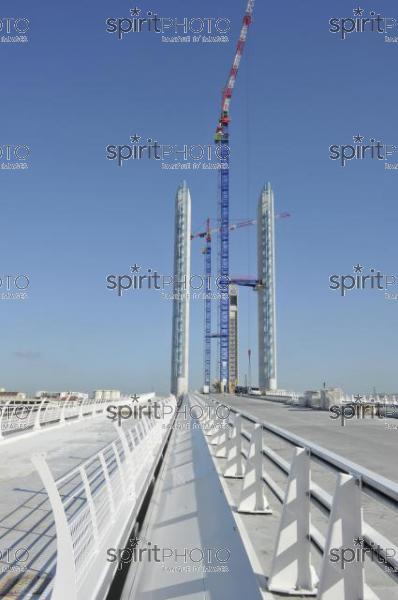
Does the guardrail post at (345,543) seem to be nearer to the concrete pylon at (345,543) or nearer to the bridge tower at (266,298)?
the concrete pylon at (345,543)

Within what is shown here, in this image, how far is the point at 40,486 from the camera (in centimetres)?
1016

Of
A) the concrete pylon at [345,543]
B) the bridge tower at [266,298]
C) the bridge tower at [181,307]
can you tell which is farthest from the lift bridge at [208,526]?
the bridge tower at [266,298]

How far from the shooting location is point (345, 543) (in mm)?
3277

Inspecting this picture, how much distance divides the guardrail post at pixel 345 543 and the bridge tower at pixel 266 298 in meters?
87.1

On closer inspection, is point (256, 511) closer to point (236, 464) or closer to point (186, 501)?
point (186, 501)

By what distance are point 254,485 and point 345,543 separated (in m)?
3.90

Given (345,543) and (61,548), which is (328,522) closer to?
(345,543)

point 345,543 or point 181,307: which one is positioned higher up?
point 181,307

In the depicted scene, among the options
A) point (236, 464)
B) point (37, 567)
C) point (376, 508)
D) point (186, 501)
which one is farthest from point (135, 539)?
point (236, 464)

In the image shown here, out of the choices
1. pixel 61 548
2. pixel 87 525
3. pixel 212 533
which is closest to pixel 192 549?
pixel 212 533

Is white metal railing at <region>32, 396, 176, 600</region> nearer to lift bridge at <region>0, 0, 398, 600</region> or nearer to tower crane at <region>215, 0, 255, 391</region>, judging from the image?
lift bridge at <region>0, 0, 398, 600</region>

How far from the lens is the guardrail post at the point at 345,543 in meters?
3.22

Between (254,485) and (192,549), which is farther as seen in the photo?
(254,485)

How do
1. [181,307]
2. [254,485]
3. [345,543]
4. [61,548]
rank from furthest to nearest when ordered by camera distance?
[181,307], [254,485], [61,548], [345,543]
